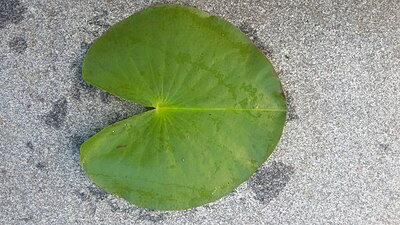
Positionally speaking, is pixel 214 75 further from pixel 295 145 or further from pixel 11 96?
pixel 11 96

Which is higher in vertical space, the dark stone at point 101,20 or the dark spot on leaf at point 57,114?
the dark stone at point 101,20

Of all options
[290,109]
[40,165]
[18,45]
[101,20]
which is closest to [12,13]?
[18,45]

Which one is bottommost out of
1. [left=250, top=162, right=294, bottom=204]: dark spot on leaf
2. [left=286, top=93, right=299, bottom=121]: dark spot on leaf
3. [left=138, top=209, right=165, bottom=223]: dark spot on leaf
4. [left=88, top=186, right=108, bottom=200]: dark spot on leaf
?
[left=138, top=209, right=165, bottom=223]: dark spot on leaf

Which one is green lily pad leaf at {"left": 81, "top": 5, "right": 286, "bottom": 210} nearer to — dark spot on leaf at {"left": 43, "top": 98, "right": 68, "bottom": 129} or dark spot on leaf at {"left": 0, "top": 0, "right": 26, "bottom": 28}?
dark spot on leaf at {"left": 43, "top": 98, "right": 68, "bottom": 129}

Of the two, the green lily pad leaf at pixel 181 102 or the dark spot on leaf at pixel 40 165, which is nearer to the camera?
the green lily pad leaf at pixel 181 102

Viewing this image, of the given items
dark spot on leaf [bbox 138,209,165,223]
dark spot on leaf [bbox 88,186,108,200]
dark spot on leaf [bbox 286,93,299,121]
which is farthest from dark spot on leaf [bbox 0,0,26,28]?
dark spot on leaf [bbox 286,93,299,121]

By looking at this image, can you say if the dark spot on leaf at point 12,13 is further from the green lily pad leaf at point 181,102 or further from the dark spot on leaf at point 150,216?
the dark spot on leaf at point 150,216

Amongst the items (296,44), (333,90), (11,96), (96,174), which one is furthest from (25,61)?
(333,90)

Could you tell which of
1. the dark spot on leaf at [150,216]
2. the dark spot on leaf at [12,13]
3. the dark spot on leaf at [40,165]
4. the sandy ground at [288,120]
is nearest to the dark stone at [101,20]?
the sandy ground at [288,120]
